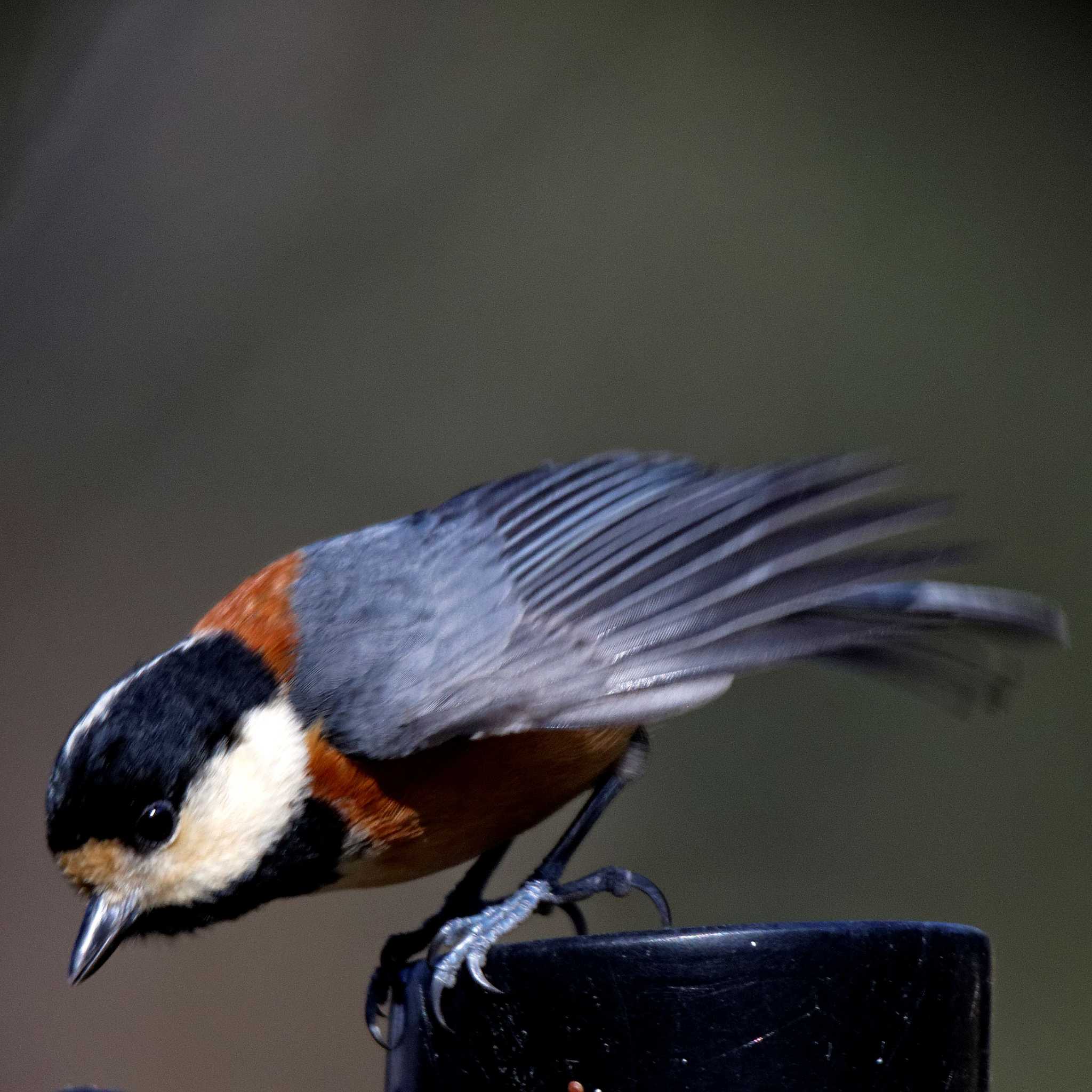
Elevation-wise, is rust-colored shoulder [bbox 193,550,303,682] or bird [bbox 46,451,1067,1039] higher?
rust-colored shoulder [bbox 193,550,303,682]

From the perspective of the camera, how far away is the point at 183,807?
4.34ft

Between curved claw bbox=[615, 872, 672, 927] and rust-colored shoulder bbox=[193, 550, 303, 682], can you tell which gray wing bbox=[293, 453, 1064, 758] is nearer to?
rust-colored shoulder bbox=[193, 550, 303, 682]

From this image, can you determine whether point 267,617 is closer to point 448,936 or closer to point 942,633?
point 448,936

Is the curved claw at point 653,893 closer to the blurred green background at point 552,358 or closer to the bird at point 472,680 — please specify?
the bird at point 472,680

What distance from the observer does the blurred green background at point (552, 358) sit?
322cm

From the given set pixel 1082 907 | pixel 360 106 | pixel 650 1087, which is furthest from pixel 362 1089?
pixel 360 106

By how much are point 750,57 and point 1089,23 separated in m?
1.05

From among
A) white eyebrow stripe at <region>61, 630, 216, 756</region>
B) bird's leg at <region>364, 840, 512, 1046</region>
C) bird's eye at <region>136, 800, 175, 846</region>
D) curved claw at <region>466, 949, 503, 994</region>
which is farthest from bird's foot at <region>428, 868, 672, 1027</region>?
white eyebrow stripe at <region>61, 630, 216, 756</region>

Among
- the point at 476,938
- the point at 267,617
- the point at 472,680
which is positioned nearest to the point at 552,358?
the point at 267,617

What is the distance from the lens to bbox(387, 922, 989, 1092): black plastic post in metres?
0.88

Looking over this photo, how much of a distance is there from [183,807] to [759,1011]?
26.1 inches

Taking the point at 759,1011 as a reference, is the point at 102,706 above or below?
above

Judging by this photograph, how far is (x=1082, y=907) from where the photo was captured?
11.1 ft

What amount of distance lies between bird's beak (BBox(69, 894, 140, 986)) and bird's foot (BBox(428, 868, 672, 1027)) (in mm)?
304
